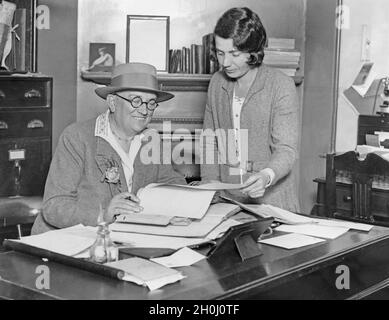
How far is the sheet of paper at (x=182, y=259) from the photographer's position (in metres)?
1.83

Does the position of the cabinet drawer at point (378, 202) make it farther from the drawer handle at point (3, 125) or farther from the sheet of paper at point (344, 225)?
the drawer handle at point (3, 125)

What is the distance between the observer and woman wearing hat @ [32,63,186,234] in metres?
2.48

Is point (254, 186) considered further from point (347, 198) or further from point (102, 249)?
point (347, 198)

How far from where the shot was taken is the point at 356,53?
5.02m

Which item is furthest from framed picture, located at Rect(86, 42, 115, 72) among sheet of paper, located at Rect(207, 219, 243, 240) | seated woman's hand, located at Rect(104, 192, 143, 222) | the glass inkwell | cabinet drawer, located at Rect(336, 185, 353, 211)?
the glass inkwell

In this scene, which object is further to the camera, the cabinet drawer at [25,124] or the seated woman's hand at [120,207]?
the cabinet drawer at [25,124]

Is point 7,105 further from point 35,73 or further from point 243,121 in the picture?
point 243,121

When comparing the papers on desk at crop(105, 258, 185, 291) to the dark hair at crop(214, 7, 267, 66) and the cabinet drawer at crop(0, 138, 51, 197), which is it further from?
the cabinet drawer at crop(0, 138, 51, 197)

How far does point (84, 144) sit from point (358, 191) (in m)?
2.42

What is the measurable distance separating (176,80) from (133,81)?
2.67m

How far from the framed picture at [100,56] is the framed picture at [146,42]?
0.48ft

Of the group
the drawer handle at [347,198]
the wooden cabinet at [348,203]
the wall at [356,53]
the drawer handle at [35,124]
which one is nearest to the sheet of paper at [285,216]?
the wooden cabinet at [348,203]

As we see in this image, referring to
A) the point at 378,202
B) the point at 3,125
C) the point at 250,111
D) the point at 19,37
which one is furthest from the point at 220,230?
the point at 19,37
